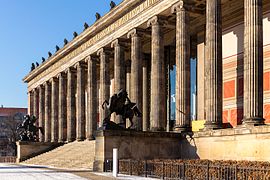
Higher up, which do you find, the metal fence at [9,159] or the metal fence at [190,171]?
the metal fence at [190,171]

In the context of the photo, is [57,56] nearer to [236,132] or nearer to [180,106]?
[180,106]

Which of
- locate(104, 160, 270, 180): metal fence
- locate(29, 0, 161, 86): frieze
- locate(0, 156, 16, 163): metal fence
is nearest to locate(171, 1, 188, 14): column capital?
locate(29, 0, 161, 86): frieze

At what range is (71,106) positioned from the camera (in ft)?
192

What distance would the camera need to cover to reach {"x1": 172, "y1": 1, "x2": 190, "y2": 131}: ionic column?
33.8 m

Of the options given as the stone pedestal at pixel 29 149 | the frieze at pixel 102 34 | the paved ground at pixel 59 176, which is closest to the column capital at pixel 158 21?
the frieze at pixel 102 34

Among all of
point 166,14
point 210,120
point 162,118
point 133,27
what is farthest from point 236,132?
point 133,27

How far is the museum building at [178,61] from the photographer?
27.7 metres

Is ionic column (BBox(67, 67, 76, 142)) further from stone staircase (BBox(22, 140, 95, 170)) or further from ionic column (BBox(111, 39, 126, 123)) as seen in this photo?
ionic column (BBox(111, 39, 126, 123))

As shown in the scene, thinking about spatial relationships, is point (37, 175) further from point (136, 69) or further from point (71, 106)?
point (71, 106)

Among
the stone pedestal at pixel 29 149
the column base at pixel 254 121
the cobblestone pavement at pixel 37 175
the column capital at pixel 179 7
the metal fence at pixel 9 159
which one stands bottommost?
the metal fence at pixel 9 159

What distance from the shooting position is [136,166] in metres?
26.2

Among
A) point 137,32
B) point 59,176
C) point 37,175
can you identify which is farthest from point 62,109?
point 59,176

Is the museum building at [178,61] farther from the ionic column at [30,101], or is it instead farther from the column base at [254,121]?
the ionic column at [30,101]

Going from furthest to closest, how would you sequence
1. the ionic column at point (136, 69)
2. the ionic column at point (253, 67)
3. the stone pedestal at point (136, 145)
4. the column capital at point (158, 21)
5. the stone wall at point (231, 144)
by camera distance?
1. the ionic column at point (136, 69)
2. the column capital at point (158, 21)
3. the stone pedestal at point (136, 145)
4. the ionic column at point (253, 67)
5. the stone wall at point (231, 144)
